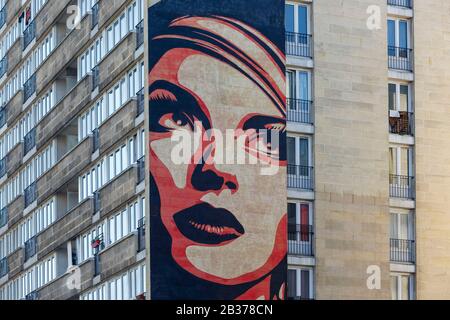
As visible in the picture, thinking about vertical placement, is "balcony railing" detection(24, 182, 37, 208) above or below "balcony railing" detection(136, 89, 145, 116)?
below

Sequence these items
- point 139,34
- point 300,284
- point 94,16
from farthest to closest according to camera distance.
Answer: point 94,16 < point 300,284 < point 139,34

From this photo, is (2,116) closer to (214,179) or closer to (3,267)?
(3,267)

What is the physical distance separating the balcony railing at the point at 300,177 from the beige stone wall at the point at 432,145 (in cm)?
459

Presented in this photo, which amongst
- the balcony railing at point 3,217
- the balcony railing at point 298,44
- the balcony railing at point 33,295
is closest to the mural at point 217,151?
the balcony railing at point 298,44

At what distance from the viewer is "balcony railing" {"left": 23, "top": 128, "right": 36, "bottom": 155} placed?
217 ft

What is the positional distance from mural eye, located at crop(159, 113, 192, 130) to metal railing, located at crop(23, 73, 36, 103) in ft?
59.7

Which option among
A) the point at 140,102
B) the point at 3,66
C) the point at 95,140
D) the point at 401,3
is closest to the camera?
the point at 140,102

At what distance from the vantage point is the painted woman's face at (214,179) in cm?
4928

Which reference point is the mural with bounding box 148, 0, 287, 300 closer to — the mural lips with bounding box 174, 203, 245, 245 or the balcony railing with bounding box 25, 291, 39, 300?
the mural lips with bounding box 174, 203, 245, 245

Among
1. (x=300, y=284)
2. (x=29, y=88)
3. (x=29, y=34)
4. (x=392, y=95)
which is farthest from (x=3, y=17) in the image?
(x=300, y=284)

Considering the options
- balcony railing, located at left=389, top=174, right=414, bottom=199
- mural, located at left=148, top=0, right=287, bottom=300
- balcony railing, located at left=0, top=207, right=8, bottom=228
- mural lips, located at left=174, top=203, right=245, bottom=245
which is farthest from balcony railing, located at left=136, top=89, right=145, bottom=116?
balcony railing, located at left=0, top=207, right=8, bottom=228

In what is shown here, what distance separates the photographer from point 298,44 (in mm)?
52938

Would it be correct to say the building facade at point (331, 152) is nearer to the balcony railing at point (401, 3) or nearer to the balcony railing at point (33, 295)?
the balcony railing at point (401, 3)

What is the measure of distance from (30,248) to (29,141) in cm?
520
